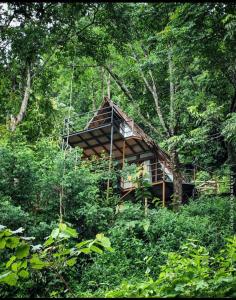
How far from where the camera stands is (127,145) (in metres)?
21.8

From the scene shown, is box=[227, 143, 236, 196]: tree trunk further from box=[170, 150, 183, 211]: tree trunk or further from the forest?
box=[170, 150, 183, 211]: tree trunk

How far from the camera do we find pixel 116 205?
14453mm

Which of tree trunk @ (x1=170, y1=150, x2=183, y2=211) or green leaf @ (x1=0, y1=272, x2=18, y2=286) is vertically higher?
tree trunk @ (x1=170, y1=150, x2=183, y2=211)

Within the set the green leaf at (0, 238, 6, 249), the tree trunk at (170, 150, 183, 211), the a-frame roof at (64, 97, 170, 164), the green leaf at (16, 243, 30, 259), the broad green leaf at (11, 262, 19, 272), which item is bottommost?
the broad green leaf at (11, 262, 19, 272)

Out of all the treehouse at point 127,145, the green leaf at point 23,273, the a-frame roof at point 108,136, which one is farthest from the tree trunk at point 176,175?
the green leaf at point 23,273

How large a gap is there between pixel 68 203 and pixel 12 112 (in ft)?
11.3

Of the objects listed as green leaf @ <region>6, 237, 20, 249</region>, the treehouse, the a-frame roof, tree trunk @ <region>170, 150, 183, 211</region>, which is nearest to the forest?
tree trunk @ <region>170, 150, 183, 211</region>

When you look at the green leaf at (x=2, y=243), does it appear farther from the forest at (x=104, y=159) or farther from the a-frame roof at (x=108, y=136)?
the a-frame roof at (x=108, y=136)

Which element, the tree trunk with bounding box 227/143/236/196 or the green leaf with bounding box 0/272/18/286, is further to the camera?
the tree trunk with bounding box 227/143/236/196

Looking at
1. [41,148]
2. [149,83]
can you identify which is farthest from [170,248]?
[149,83]

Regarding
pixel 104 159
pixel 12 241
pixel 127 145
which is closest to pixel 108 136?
pixel 127 145

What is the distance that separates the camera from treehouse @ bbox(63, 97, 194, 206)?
2008cm

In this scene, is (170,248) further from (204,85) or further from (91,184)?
(204,85)

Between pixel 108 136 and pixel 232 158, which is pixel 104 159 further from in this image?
pixel 232 158
